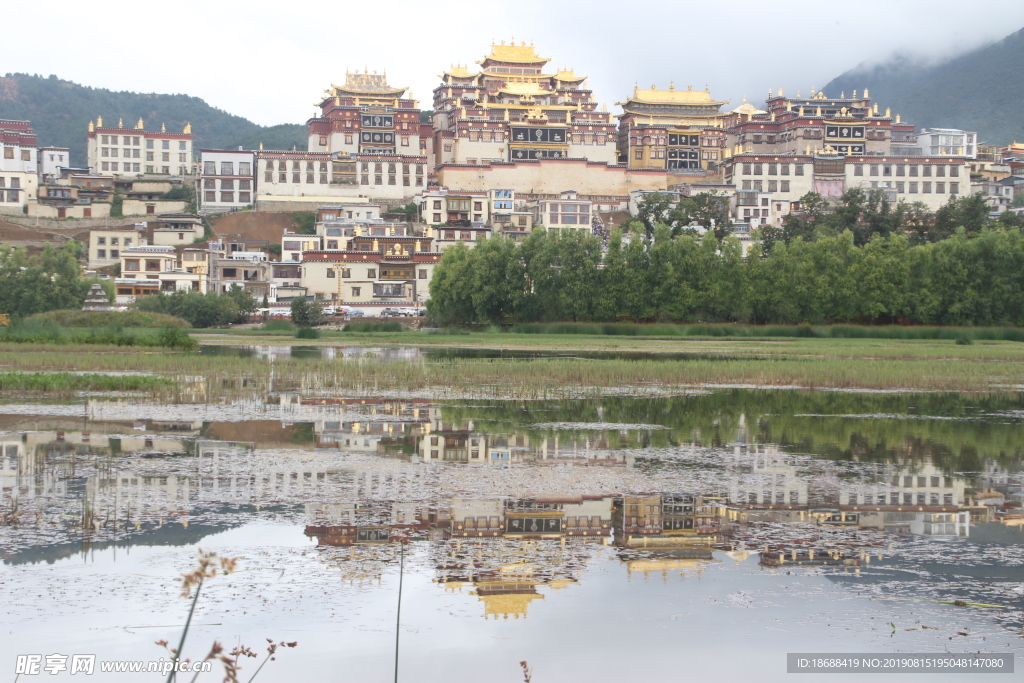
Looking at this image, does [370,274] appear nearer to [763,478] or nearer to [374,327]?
[374,327]

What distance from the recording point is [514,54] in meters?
109

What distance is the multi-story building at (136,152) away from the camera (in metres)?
106

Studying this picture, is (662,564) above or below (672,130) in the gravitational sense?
below

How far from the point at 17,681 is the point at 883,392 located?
75.9 ft

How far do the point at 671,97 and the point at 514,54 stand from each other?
15814 mm

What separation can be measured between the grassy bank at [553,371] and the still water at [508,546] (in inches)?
341

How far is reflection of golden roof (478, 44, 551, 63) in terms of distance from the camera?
354 feet

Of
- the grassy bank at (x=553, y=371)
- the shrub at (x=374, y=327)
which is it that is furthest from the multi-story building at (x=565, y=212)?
the grassy bank at (x=553, y=371)

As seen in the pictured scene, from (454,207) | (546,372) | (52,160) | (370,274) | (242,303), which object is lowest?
(546,372)

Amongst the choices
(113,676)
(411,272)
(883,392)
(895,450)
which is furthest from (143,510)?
(411,272)

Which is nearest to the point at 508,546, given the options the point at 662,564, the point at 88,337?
the point at 662,564

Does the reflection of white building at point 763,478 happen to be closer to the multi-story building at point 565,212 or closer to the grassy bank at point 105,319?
Answer: the grassy bank at point 105,319

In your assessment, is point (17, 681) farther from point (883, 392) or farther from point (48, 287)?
point (48, 287)

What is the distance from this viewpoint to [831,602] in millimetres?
8734
